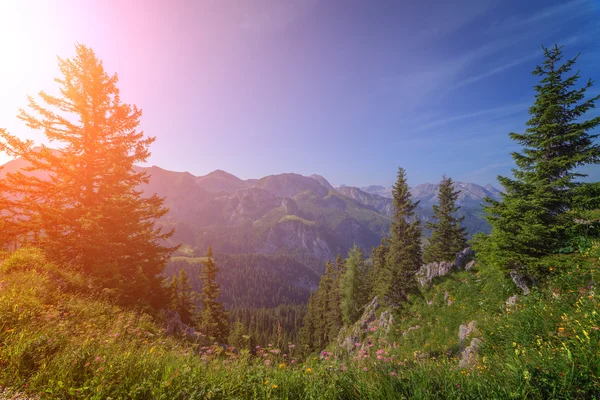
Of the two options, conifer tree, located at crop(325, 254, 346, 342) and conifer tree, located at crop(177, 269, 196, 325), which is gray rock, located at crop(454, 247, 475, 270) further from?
conifer tree, located at crop(177, 269, 196, 325)

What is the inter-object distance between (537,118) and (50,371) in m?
19.5

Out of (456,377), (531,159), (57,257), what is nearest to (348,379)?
(456,377)

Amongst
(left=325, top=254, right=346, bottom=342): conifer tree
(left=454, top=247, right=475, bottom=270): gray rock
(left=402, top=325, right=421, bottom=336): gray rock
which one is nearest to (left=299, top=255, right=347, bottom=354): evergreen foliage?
(left=325, top=254, right=346, bottom=342): conifer tree

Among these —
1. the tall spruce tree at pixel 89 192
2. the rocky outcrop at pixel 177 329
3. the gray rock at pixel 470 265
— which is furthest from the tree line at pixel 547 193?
the tall spruce tree at pixel 89 192

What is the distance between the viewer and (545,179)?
444 inches

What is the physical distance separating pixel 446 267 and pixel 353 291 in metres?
20.9

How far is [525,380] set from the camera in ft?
10.5

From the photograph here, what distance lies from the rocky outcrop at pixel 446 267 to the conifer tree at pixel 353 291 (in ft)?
56.3

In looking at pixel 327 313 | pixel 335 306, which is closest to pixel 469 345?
pixel 335 306

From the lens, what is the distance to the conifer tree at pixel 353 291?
125ft

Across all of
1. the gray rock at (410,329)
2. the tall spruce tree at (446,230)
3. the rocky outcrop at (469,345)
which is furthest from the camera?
the tall spruce tree at (446,230)

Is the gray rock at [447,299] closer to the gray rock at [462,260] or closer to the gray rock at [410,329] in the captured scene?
the gray rock at [410,329]

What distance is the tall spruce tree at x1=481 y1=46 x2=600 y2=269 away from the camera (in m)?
10.5

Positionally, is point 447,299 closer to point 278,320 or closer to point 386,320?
point 386,320
